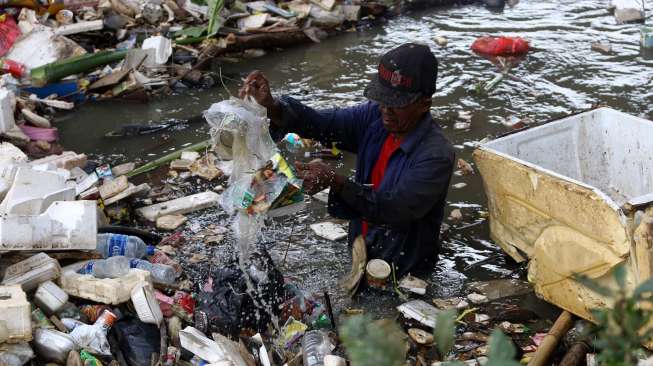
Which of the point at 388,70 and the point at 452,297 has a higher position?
the point at 388,70

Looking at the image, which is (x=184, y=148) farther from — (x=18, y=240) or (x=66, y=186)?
(x=18, y=240)

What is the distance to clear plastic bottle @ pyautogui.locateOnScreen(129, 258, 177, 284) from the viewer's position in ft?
14.6

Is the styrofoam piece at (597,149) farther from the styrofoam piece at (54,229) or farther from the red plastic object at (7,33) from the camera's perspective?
the red plastic object at (7,33)

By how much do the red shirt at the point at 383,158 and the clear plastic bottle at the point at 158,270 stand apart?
53.4 inches

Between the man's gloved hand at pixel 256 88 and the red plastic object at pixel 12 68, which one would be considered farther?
the red plastic object at pixel 12 68

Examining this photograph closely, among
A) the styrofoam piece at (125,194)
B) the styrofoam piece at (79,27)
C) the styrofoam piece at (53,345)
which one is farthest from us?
the styrofoam piece at (79,27)

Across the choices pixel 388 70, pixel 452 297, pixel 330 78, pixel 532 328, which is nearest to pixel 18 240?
pixel 388 70

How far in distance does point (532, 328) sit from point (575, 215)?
0.78 metres

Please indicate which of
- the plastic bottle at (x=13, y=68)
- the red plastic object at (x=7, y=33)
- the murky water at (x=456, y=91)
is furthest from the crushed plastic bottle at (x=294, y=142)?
the red plastic object at (x=7, y=33)

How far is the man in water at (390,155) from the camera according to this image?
3.91 m

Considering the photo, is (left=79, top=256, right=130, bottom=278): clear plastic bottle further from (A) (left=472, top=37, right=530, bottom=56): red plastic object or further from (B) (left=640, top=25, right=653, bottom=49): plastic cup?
(B) (left=640, top=25, right=653, bottom=49): plastic cup

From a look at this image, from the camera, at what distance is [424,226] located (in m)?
4.45

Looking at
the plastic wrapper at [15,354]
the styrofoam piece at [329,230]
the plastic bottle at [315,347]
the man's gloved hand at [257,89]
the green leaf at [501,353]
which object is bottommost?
the styrofoam piece at [329,230]

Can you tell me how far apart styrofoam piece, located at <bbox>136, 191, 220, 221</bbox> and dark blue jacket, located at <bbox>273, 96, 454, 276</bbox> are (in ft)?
4.96
